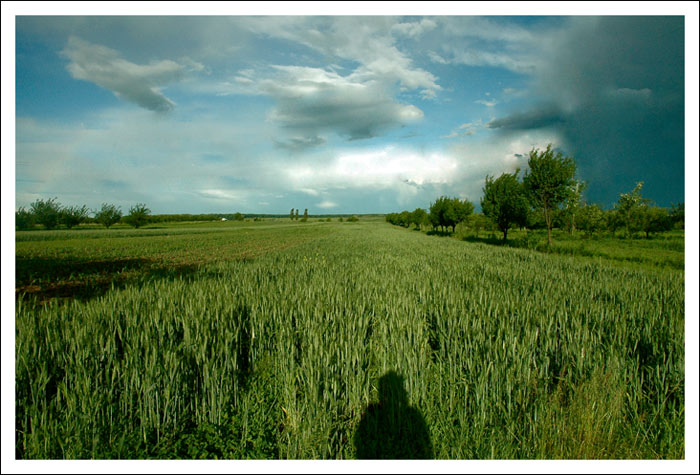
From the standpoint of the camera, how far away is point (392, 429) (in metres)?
2.59

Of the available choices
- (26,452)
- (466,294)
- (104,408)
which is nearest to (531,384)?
(466,294)

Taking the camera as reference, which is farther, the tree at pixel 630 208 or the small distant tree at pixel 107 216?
the small distant tree at pixel 107 216

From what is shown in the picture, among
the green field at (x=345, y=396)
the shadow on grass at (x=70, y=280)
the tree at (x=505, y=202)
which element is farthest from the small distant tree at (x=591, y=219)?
the shadow on grass at (x=70, y=280)

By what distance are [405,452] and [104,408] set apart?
9.18ft

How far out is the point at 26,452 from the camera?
2.38 meters

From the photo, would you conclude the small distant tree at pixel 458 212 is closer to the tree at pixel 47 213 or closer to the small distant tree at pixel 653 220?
the small distant tree at pixel 653 220

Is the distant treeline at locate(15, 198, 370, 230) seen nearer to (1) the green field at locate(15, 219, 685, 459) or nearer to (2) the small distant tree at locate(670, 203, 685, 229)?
(1) the green field at locate(15, 219, 685, 459)

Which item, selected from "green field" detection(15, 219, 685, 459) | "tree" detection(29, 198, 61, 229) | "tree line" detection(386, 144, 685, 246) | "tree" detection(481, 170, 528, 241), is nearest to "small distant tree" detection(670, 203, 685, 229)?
"tree line" detection(386, 144, 685, 246)

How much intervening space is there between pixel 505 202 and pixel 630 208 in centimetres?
2139

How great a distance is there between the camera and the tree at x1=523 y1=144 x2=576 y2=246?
846 inches

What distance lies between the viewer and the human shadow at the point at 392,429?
7.95 feet

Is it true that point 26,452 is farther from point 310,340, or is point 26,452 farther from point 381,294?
point 381,294

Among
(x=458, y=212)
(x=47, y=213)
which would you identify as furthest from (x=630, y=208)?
(x=47, y=213)

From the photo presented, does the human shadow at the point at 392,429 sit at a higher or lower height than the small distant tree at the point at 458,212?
lower
